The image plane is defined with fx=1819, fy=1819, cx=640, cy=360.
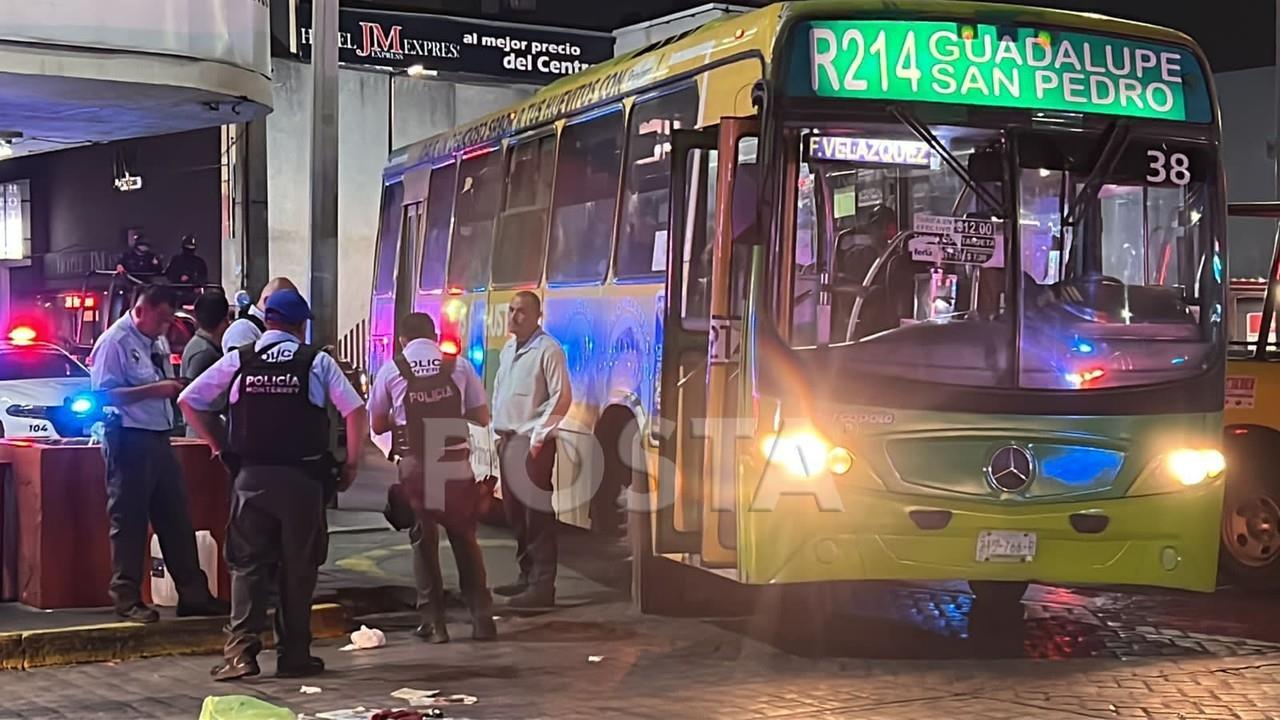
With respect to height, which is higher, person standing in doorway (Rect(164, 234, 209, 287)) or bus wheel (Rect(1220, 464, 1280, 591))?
person standing in doorway (Rect(164, 234, 209, 287))

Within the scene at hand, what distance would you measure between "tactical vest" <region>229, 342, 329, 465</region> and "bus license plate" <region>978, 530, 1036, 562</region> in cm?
349

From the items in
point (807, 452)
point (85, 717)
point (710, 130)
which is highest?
point (710, 130)

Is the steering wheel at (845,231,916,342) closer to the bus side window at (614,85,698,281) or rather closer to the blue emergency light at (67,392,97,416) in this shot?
the bus side window at (614,85,698,281)

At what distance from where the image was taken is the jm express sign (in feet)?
79.0

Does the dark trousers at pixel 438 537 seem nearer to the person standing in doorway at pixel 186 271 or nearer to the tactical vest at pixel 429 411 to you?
the tactical vest at pixel 429 411

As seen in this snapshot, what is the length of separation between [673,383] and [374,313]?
29.5 ft

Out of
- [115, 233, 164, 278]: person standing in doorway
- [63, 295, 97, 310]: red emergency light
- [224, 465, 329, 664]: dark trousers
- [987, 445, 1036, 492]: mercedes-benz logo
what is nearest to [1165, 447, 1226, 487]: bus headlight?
[987, 445, 1036, 492]: mercedes-benz logo

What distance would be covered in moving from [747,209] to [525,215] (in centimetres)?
480

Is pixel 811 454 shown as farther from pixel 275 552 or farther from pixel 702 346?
pixel 275 552

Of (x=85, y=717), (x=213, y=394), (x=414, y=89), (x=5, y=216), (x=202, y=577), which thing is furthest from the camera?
(x=5, y=216)

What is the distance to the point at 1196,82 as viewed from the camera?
10.0m

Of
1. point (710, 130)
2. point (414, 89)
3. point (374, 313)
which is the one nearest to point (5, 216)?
point (414, 89)

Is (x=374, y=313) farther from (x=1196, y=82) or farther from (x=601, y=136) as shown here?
(x=1196, y=82)

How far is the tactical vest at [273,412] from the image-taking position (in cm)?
905
